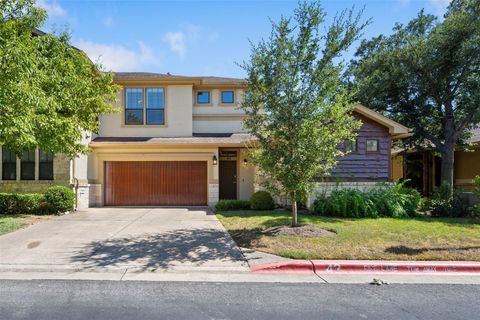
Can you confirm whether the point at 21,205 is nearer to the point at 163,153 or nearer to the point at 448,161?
the point at 163,153

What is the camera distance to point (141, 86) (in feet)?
57.4

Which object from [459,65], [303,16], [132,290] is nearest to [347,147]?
[459,65]

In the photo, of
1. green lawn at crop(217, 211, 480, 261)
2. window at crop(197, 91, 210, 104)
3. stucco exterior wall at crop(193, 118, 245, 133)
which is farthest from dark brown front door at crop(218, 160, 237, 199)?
green lawn at crop(217, 211, 480, 261)

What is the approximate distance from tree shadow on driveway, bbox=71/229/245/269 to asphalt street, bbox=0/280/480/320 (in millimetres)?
1142

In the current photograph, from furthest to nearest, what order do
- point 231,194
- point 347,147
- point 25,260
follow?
1. point 231,194
2. point 347,147
3. point 25,260

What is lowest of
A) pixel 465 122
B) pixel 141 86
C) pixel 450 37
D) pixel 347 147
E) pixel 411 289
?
pixel 411 289

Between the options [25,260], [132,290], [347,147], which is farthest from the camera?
[347,147]

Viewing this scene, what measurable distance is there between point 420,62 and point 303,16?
849 centimetres

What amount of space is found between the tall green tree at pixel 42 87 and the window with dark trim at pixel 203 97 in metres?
5.67

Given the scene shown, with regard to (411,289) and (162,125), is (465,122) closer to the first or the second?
(411,289)

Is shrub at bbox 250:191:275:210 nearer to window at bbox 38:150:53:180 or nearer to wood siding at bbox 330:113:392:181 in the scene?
wood siding at bbox 330:113:392:181

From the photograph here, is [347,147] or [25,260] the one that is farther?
[347,147]

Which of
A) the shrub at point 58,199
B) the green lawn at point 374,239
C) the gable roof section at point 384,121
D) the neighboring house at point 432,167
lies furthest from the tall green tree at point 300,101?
the neighboring house at point 432,167

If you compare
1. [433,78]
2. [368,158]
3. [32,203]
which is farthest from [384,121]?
[32,203]
